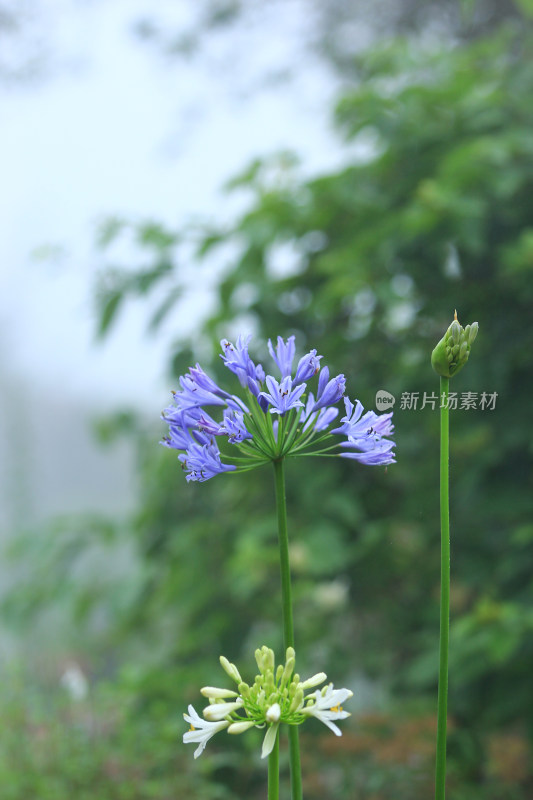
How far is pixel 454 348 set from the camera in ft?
1.24

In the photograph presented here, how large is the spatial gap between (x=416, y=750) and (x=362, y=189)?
1157mm

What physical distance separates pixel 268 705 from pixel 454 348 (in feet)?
0.70

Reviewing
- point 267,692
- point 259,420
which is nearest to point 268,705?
point 267,692

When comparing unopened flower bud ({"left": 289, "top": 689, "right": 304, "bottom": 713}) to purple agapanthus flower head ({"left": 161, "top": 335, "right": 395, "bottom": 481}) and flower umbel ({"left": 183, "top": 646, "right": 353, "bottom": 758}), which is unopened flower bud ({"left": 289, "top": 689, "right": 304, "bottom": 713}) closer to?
flower umbel ({"left": 183, "top": 646, "right": 353, "bottom": 758})

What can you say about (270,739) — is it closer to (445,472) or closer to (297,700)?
(297,700)

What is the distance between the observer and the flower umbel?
1.23 ft

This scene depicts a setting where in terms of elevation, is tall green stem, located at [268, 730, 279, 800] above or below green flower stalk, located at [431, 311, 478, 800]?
below

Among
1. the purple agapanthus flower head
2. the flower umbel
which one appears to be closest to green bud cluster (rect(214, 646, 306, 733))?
the flower umbel

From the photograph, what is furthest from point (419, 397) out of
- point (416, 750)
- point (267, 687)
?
point (267, 687)

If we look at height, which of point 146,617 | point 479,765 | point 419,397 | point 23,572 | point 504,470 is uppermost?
point 419,397

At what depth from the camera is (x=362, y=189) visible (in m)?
1.59

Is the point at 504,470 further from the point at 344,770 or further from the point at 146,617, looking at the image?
the point at 146,617

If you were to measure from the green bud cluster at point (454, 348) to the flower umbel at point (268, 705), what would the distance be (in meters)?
0.16

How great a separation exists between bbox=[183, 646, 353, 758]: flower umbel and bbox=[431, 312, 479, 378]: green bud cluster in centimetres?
16
